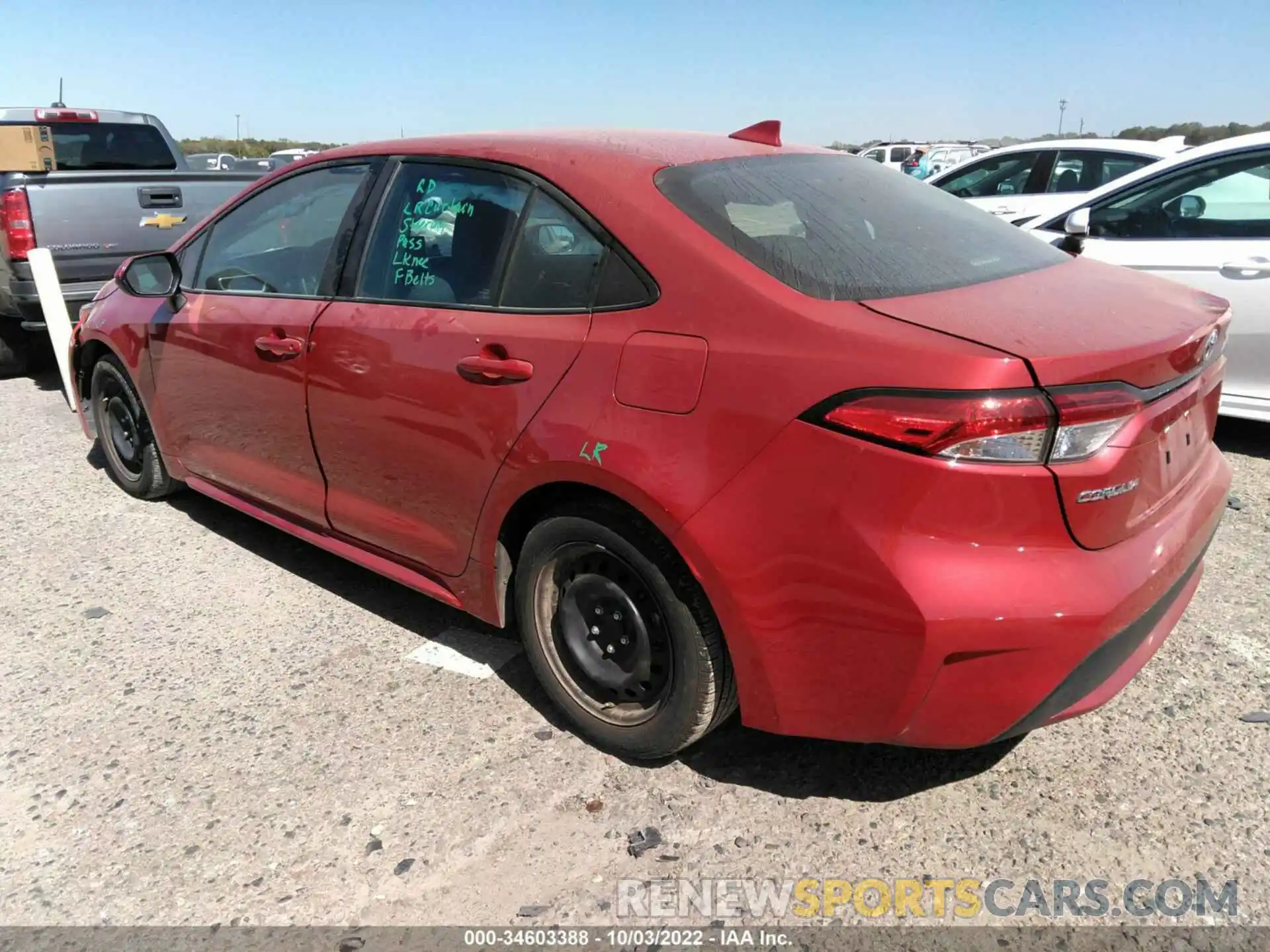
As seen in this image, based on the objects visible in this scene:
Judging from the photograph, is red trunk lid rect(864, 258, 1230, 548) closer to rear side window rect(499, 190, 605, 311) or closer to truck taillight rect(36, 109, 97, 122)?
rear side window rect(499, 190, 605, 311)

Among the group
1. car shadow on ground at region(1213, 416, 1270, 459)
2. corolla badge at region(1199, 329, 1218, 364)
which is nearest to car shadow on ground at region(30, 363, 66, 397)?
corolla badge at region(1199, 329, 1218, 364)

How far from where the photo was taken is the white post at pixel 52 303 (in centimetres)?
577

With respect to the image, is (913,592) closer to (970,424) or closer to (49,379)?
(970,424)

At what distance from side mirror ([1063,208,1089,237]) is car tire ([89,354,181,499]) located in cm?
419

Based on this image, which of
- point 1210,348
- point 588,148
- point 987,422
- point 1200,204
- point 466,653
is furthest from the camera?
point 1200,204

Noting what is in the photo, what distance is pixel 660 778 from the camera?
2.62 m

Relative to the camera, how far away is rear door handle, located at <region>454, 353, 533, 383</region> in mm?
2551

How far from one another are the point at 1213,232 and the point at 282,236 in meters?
4.62

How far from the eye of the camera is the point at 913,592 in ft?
6.42

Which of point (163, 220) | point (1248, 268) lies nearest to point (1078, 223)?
point (1248, 268)

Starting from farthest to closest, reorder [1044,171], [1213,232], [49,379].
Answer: [1044,171]
[49,379]
[1213,232]

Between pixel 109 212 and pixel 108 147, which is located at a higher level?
pixel 108 147

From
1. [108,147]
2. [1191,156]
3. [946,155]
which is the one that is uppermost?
[946,155]

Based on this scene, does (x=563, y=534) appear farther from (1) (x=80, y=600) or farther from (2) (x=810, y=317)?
(1) (x=80, y=600)
